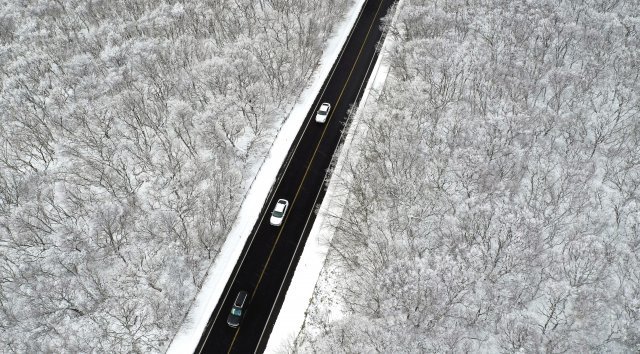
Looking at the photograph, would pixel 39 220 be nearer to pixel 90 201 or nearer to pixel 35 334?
pixel 90 201

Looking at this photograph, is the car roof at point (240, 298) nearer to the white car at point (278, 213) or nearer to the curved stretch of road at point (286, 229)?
the curved stretch of road at point (286, 229)

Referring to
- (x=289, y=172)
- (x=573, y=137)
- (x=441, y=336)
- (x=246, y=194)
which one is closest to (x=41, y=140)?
(x=246, y=194)

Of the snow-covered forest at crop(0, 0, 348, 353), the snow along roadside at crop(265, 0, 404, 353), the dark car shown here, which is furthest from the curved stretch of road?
the snow-covered forest at crop(0, 0, 348, 353)

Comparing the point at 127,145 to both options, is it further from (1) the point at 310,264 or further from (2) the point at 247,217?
(1) the point at 310,264

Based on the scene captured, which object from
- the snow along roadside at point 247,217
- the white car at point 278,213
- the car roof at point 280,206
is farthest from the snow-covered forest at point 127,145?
the car roof at point 280,206

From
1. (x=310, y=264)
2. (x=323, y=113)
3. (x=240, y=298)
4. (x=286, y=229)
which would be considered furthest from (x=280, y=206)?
(x=323, y=113)
